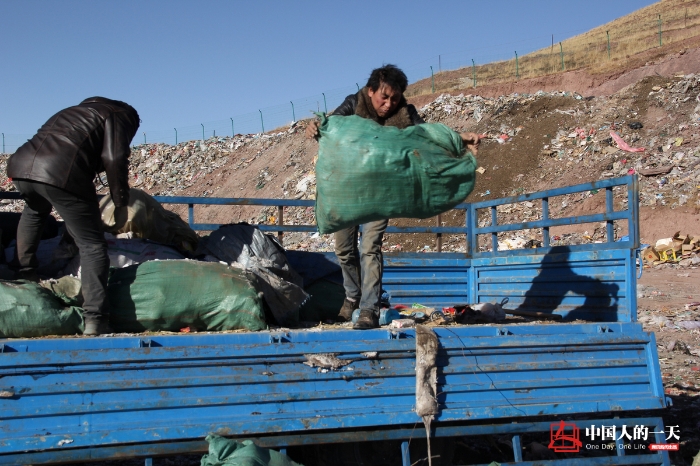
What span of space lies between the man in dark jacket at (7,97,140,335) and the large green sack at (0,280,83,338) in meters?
0.10

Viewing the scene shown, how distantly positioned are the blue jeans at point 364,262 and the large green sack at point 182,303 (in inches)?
27.1

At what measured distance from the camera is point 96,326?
332cm

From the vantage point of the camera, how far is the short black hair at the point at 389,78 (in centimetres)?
400

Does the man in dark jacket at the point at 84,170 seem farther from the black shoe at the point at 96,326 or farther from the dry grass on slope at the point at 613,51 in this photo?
the dry grass on slope at the point at 613,51

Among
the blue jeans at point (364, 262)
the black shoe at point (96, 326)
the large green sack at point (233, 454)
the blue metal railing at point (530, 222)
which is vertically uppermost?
the blue metal railing at point (530, 222)

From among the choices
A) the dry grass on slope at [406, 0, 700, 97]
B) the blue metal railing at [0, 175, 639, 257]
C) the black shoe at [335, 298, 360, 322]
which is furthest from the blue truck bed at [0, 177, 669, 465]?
the dry grass on slope at [406, 0, 700, 97]

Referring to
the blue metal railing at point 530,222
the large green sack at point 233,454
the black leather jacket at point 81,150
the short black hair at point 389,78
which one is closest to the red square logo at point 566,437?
the blue metal railing at point 530,222

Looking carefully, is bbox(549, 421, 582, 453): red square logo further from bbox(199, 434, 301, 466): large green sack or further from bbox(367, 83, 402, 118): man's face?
bbox(367, 83, 402, 118): man's face

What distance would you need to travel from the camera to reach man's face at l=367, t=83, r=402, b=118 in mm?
3965

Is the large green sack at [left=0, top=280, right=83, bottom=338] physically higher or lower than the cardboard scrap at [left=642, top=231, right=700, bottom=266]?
higher

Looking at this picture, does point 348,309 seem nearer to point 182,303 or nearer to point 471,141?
point 182,303

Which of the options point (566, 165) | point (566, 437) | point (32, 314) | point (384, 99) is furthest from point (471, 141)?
point (566, 165)

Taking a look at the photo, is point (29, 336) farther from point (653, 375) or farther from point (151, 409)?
point (653, 375)

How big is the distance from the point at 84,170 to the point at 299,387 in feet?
5.65
